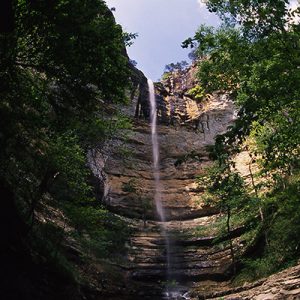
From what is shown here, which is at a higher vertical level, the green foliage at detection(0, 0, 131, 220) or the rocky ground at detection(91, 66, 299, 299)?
the green foliage at detection(0, 0, 131, 220)

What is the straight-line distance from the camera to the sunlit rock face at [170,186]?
72.9 ft

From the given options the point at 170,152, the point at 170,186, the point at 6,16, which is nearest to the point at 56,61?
the point at 6,16

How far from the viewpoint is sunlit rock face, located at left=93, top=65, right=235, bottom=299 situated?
2223 centimetres

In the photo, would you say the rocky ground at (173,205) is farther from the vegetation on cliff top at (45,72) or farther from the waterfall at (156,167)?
the vegetation on cliff top at (45,72)

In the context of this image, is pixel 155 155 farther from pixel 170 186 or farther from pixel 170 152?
pixel 170 186

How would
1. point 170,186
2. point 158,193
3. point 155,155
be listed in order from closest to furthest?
1. point 158,193
2. point 170,186
3. point 155,155

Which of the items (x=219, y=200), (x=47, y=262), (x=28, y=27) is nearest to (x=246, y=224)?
(x=219, y=200)

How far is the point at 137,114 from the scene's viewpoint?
138 feet

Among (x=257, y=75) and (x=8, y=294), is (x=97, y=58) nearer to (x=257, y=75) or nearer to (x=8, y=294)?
(x=257, y=75)

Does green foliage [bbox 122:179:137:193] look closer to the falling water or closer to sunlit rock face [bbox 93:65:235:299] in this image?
sunlit rock face [bbox 93:65:235:299]

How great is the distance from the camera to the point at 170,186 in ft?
118

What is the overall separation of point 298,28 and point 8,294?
31.9ft

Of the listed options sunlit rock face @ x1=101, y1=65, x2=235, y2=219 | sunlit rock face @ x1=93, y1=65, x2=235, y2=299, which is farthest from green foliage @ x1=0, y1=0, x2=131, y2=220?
sunlit rock face @ x1=101, y1=65, x2=235, y2=219

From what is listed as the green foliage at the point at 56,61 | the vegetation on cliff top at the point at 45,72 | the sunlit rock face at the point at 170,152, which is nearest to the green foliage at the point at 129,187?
the sunlit rock face at the point at 170,152
